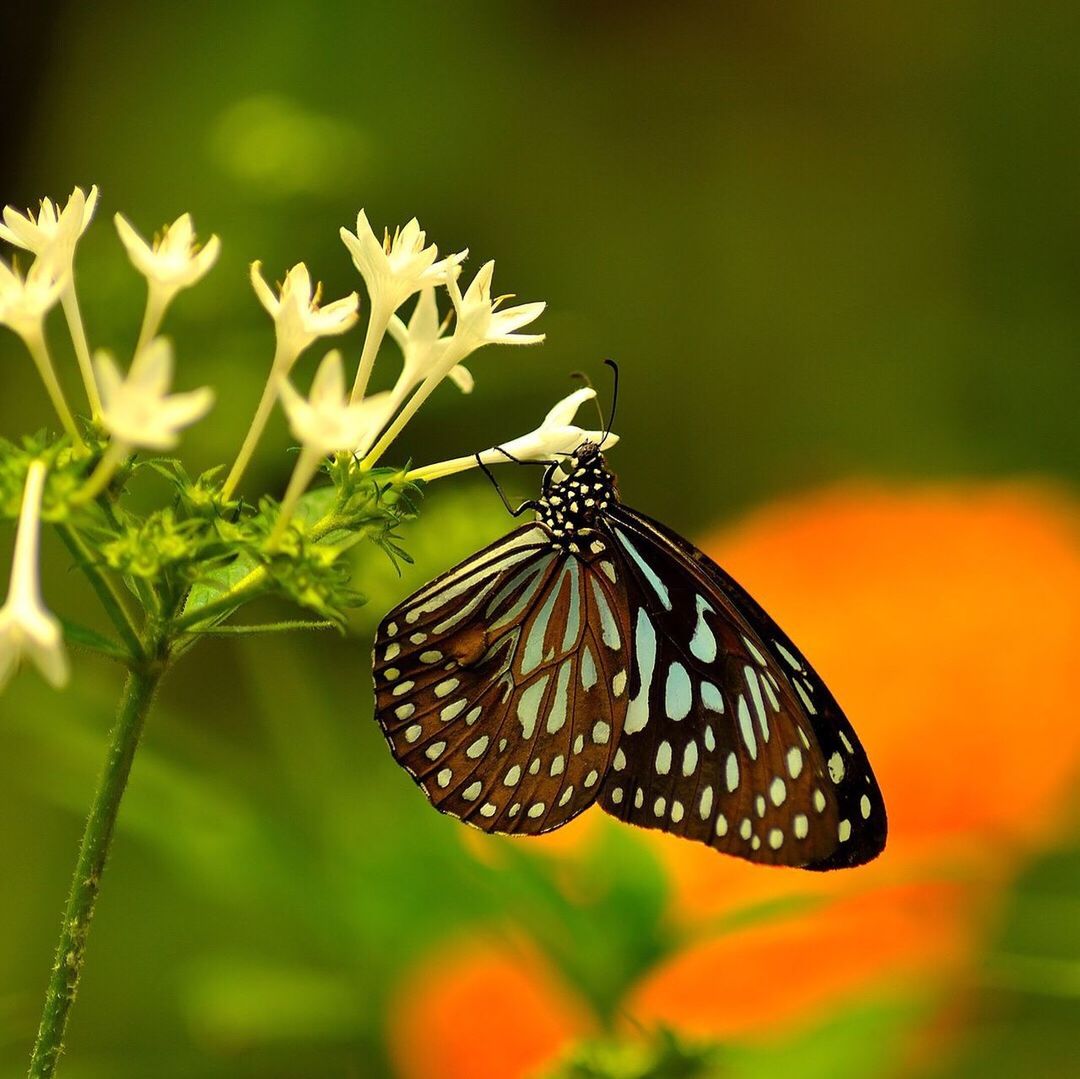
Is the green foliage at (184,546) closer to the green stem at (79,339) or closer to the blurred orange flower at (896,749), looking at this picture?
the green stem at (79,339)

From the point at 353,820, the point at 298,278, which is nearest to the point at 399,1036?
the point at 353,820

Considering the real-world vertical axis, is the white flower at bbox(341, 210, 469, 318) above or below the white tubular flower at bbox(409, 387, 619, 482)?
above

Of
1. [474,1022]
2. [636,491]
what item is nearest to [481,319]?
[474,1022]

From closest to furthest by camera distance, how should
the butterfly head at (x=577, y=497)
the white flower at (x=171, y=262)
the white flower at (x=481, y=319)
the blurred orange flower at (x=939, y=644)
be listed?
the white flower at (x=171, y=262), the white flower at (x=481, y=319), the butterfly head at (x=577, y=497), the blurred orange flower at (x=939, y=644)

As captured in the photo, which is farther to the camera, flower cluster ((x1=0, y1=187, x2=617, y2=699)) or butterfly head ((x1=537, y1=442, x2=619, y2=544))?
butterfly head ((x1=537, y1=442, x2=619, y2=544))

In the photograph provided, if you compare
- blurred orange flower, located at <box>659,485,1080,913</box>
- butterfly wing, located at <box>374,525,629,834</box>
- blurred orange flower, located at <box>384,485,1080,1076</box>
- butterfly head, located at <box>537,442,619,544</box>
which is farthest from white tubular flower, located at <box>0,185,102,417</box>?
blurred orange flower, located at <box>659,485,1080,913</box>

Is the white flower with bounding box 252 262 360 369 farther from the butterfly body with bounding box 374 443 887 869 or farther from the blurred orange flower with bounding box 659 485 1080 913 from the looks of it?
the blurred orange flower with bounding box 659 485 1080 913

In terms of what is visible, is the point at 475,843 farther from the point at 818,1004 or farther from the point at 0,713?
the point at 0,713

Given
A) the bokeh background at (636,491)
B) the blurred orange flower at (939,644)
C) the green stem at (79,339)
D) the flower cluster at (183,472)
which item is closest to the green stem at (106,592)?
the flower cluster at (183,472)
